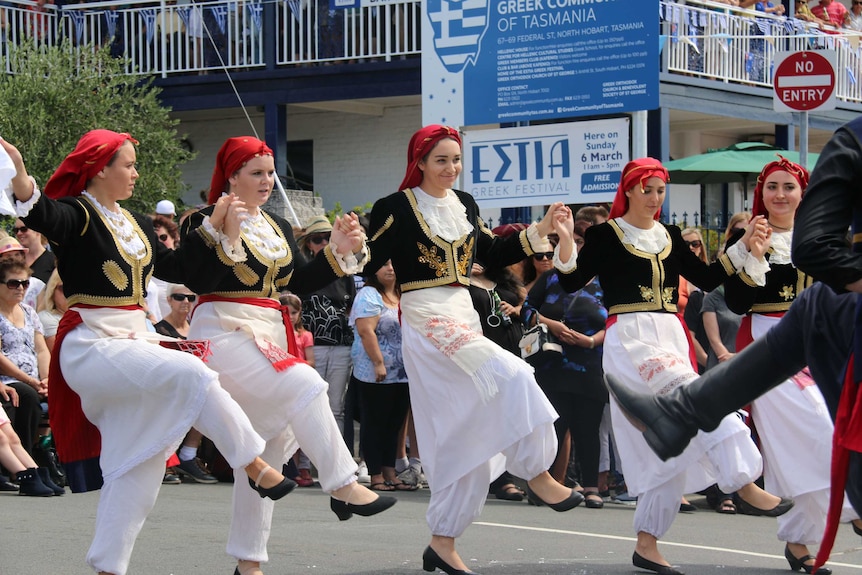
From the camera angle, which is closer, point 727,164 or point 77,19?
point 727,164

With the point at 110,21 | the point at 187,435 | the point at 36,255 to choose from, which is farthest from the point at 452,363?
the point at 110,21

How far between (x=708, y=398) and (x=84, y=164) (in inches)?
114

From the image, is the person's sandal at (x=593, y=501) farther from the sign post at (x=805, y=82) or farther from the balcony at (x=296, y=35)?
the balcony at (x=296, y=35)

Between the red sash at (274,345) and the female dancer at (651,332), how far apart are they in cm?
145

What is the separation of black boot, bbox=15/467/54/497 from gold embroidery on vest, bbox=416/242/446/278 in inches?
156

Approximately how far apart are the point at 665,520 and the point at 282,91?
49.2 feet

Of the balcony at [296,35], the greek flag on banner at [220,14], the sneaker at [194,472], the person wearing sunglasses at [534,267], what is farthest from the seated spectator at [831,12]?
the sneaker at [194,472]

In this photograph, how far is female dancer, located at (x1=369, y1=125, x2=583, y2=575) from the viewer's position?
21.2 feet

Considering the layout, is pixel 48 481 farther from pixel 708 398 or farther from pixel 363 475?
pixel 708 398

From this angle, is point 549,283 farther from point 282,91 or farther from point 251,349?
point 282,91

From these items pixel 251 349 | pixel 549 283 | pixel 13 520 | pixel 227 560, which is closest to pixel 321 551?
pixel 227 560

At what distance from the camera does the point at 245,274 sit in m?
6.40

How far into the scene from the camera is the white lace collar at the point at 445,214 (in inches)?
274

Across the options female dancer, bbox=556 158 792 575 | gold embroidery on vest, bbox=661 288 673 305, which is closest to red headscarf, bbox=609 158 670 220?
female dancer, bbox=556 158 792 575
